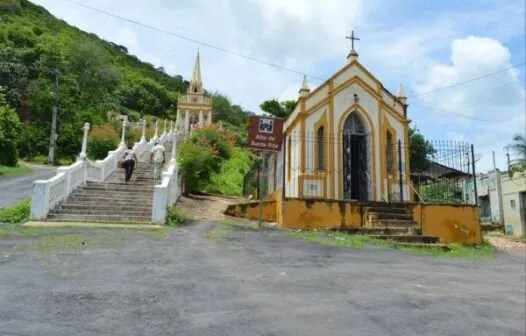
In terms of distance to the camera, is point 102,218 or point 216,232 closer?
point 216,232

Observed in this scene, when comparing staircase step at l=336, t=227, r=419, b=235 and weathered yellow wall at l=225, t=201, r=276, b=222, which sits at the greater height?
weathered yellow wall at l=225, t=201, r=276, b=222

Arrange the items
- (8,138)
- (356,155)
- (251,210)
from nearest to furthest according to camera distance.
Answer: (251,210) < (356,155) < (8,138)

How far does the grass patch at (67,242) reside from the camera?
804cm

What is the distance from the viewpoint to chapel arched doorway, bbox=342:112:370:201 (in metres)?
17.1

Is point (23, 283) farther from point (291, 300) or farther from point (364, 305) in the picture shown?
point (364, 305)

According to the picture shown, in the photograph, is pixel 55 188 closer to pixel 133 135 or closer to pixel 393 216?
pixel 393 216

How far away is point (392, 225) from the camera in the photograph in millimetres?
12922

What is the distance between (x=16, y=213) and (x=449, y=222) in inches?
505

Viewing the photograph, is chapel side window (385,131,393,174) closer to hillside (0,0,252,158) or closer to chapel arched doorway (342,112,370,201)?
chapel arched doorway (342,112,370,201)

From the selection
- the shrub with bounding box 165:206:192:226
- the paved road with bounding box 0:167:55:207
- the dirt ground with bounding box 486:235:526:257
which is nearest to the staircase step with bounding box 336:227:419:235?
the dirt ground with bounding box 486:235:526:257

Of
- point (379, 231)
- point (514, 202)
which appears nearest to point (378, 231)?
point (379, 231)

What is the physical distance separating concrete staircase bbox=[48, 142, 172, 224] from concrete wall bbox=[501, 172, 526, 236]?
1932cm

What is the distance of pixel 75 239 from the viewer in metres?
9.09

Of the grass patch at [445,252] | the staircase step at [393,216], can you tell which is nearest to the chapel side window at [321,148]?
the staircase step at [393,216]
